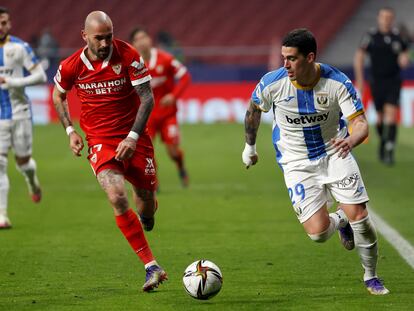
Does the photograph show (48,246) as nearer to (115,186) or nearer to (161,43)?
(115,186)

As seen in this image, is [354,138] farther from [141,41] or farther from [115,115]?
[141,41]

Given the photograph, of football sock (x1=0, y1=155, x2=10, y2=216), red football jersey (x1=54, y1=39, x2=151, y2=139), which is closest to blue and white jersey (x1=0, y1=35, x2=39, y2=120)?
football sock (x1=0, y1=155, x2=10, y2=216)

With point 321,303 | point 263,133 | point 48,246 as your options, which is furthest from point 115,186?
point 263,133

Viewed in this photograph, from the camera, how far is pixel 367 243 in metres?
7.53

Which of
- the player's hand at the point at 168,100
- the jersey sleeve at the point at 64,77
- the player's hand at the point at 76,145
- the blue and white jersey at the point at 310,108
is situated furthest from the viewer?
the player's hand at the point at 168,100

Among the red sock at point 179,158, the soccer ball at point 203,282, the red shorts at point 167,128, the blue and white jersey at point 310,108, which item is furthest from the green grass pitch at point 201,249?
the blue and white jersey at point 310,108

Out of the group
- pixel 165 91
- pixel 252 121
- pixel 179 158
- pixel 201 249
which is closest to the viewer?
pixel 252 121

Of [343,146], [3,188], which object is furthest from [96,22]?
[3,188]

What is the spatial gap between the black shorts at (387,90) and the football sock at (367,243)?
1086 cm

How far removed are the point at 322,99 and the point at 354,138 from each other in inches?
19.7

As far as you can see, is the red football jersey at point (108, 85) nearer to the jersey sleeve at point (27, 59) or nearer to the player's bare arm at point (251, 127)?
the player's bare arm at point (251, 127)

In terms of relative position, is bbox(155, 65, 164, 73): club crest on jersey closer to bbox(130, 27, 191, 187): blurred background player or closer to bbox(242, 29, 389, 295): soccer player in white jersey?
bbox(130, 27, 191, 187): blurred background player

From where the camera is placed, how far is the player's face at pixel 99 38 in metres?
7.75

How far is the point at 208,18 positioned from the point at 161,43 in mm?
6202
